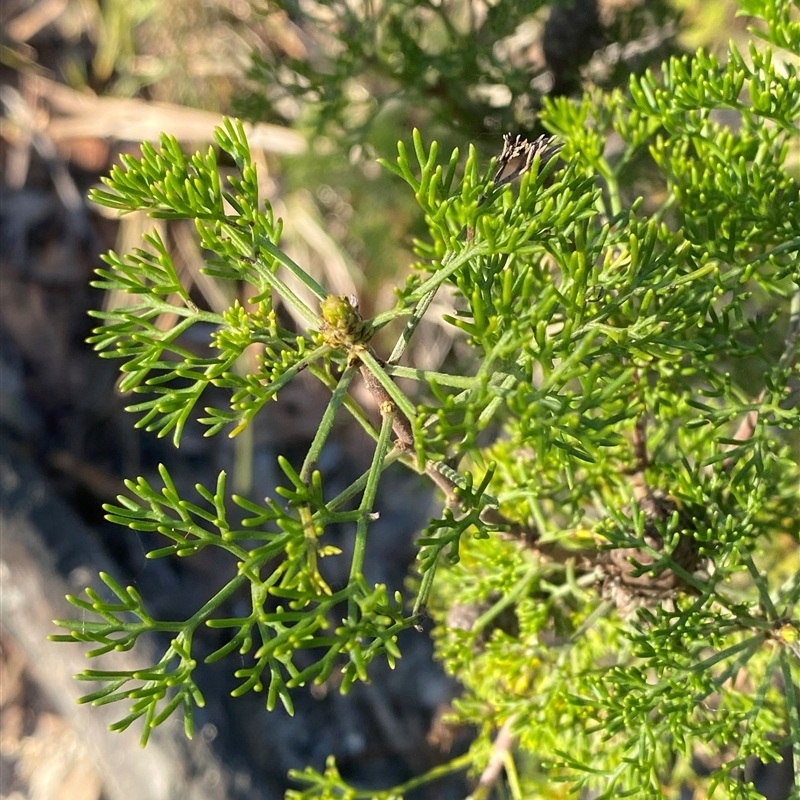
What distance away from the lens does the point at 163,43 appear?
3346 mm

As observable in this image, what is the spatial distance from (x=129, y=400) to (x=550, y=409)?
2793 millimetres

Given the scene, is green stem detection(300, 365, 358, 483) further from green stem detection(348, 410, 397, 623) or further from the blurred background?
the blurred background

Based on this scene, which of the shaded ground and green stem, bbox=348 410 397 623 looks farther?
the shaded ground

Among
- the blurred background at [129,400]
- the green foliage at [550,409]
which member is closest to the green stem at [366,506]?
the green foliage at [550,409]

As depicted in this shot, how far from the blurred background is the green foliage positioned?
42.9 inches

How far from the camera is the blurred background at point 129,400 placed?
2.38m

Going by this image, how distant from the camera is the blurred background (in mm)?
2379

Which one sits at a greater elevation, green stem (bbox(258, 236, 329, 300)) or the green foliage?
green stem (bbox(258, 236, 329, 300))

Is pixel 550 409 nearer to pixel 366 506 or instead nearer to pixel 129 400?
pixel 366 506

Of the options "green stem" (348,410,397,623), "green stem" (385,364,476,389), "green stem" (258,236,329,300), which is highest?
"green stem" (258,236,329,300)

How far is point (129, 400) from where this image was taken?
315 centimetres

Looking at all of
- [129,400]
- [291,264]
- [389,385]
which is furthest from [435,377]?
[129,400]

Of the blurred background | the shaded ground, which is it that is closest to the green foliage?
the blurred background

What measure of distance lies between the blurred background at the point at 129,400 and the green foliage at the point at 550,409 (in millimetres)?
1089
